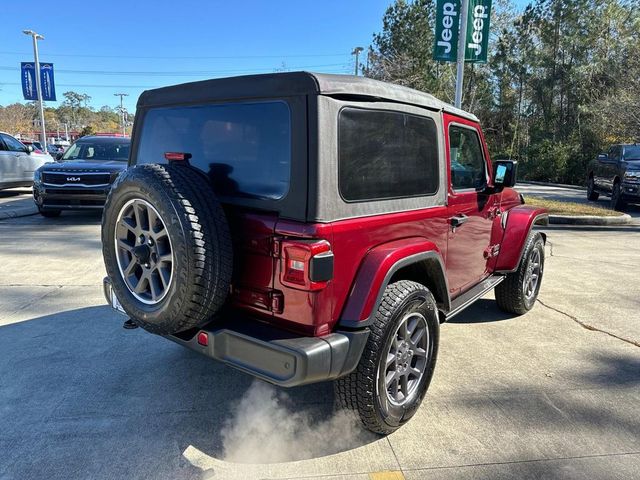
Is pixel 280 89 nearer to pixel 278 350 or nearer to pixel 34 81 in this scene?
pixel 278 350

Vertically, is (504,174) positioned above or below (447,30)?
below

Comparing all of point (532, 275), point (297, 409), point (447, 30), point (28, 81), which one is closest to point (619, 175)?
point (447, 30)

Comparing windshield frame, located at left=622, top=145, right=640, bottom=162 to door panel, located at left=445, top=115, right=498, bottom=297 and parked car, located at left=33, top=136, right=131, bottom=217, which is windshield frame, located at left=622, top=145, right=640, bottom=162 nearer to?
door panel, located at left=445, top=115, right=498, bottom=297

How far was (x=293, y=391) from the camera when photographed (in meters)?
3.18

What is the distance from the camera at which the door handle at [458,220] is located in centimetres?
321

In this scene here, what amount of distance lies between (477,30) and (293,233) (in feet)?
38.5

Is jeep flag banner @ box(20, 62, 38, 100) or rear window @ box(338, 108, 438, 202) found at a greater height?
jeep flag banner @ box(20, 62, 38, 100)

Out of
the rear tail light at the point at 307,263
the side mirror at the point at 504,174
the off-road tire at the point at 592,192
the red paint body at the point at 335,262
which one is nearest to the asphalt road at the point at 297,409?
the red paint body at the point at 335,262

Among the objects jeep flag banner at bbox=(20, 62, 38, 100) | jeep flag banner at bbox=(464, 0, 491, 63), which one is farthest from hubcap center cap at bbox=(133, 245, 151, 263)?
jeep flag banner at bbox=(20, 62, 38, 100)

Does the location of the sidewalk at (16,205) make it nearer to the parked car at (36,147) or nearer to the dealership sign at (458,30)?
the parked car at (36,147)

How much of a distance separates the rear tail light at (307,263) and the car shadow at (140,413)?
1.03 metres

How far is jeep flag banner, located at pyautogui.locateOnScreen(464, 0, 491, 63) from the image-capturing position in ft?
38.2

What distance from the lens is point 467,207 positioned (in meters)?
3.47

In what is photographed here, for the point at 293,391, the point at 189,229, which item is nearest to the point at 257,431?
the point at 293,391
